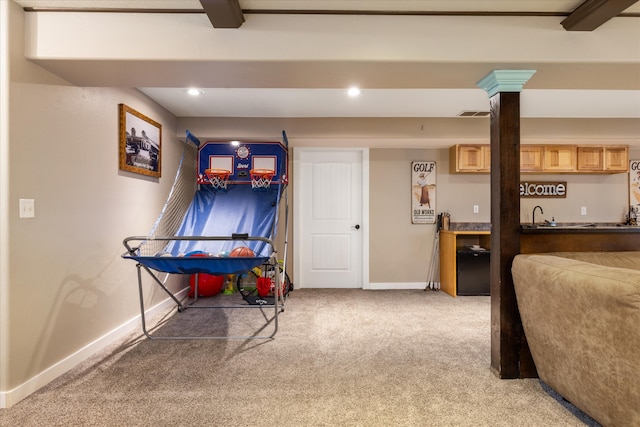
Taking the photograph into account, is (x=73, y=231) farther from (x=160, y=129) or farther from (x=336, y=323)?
(x=336, y=323)

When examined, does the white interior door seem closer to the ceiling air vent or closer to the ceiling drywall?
the ceiling air vent

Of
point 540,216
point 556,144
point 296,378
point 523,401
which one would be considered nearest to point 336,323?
point 296,378

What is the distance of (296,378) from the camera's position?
2.11 meters

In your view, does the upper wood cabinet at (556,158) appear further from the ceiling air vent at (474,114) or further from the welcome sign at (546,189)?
the ceiling air vent at (474,114)

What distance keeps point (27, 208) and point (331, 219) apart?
11.1 ft

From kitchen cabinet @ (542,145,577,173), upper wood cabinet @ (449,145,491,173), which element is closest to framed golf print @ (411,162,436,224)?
upper wood cabinet @ (449,145,491,173)

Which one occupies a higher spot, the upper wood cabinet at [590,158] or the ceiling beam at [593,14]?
the ceiling beam at [593,14]

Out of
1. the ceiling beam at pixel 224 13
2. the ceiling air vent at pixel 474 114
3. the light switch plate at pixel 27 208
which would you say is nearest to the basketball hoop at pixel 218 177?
the light switch plate at pixel 27 208

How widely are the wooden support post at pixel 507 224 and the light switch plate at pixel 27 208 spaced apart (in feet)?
9.64

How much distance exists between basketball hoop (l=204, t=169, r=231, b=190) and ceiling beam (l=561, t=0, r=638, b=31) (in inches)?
124

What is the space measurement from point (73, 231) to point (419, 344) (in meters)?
2.78

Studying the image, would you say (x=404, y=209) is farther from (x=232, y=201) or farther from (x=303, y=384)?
(x=303, y=384)

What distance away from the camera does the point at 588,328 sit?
1460mm

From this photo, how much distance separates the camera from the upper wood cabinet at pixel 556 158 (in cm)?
440
